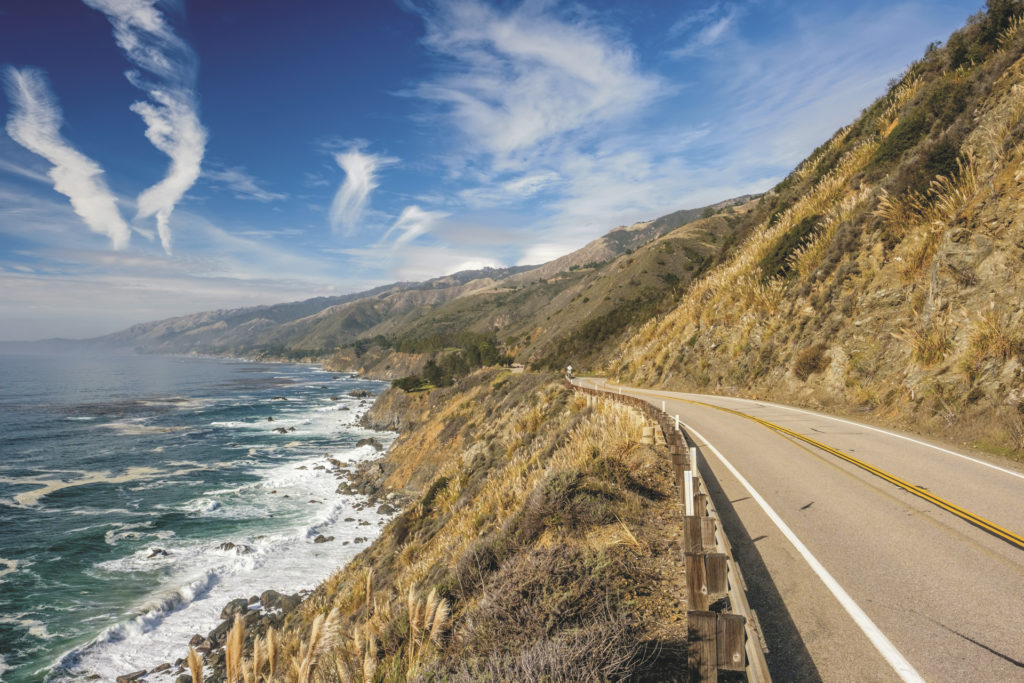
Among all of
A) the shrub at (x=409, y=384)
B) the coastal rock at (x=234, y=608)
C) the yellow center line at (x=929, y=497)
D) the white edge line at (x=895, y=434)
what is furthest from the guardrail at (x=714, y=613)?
the shrub at (x=409, y=384)

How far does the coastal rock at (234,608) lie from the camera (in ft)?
61.2

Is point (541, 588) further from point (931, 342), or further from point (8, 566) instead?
point (8, 566)

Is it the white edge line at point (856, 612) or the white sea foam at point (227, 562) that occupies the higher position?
the white edge line at point (856, 612)

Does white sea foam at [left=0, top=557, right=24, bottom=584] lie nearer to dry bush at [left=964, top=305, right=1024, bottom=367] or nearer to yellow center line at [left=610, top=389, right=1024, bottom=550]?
yellow center line at [left=610, top=389, right=1024, bottom=550]

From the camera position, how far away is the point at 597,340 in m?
61.3

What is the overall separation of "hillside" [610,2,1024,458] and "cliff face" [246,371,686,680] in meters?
8.75

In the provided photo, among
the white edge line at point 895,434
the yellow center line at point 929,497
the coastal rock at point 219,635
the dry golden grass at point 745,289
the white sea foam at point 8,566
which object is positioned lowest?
the white sea foam at point 8,566

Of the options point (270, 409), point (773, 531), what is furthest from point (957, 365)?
point (270, 409)

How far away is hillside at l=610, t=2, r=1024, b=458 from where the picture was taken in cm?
1198

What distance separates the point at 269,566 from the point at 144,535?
1009cm

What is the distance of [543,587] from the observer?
504cm

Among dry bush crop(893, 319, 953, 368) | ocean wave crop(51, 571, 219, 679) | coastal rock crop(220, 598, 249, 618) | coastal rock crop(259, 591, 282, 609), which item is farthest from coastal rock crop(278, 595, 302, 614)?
dry bush crop(893, 319, 953, 368)

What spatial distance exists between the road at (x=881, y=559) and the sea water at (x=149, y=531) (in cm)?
2043

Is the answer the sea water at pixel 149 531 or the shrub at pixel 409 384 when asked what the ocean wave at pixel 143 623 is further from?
the shrub at pixel 409 384
